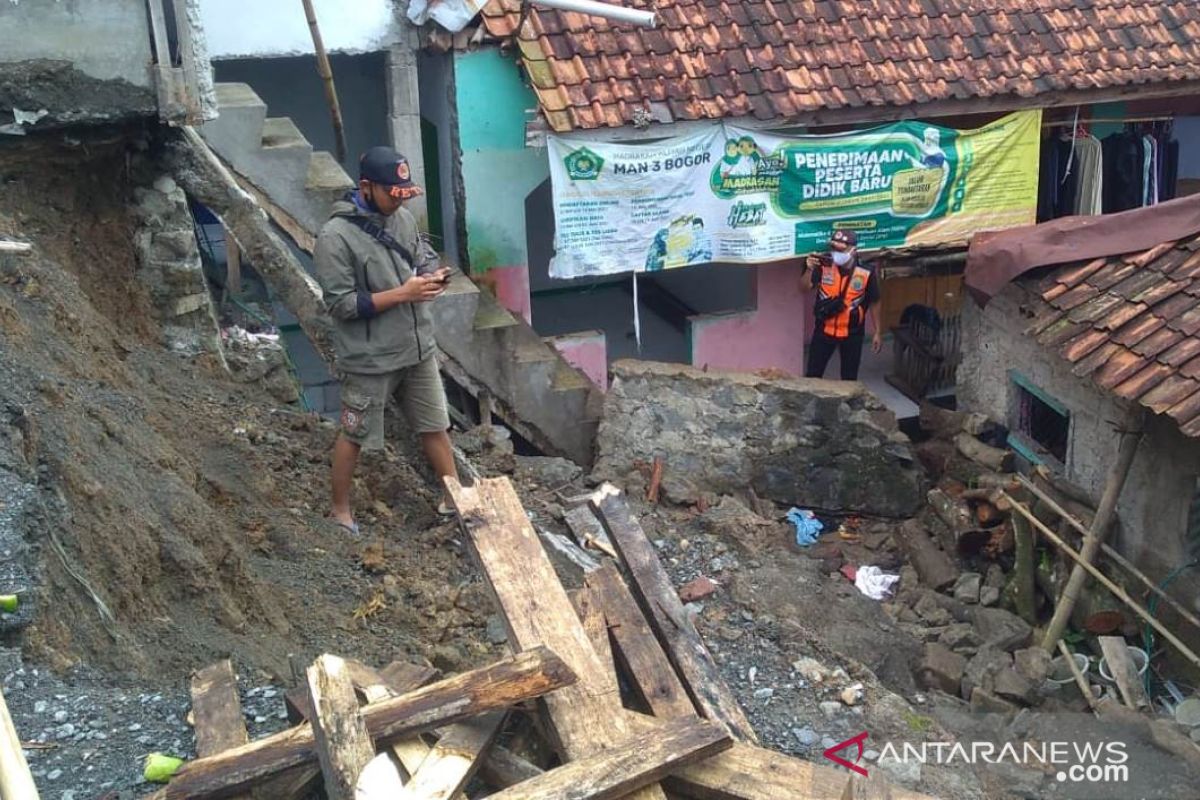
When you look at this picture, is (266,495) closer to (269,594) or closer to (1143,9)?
(269,594)

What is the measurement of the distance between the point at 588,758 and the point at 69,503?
224 centimetres

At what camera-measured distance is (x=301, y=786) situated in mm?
3334

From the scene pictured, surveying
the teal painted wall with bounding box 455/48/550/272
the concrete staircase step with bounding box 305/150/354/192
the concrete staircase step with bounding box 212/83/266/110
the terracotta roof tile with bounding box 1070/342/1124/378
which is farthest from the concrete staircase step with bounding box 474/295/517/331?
the terracotta roof tile with bounding box 1070/342/1124/378

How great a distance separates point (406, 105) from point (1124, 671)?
7.11 m

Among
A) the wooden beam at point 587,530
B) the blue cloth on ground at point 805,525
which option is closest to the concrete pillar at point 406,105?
the blue cloth on ground at point 805,525

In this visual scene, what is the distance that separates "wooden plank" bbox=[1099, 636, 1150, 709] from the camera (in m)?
7.13

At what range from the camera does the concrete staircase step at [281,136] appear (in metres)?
8.72

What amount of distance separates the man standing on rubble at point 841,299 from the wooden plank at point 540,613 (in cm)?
594

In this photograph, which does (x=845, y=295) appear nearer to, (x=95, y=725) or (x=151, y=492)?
(x=151, y=492)

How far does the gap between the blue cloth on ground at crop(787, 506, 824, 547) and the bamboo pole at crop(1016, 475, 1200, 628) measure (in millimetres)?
1494

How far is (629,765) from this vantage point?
3.26 meters

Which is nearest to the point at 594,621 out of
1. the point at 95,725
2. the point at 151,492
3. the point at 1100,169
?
the point at 95,725

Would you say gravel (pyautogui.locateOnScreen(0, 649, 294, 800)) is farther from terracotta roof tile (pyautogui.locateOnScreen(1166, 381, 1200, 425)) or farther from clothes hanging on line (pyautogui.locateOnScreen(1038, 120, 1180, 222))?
clothes hanging on line (pyautogui.locateOnScreen(1038, 120, 1180, 222))

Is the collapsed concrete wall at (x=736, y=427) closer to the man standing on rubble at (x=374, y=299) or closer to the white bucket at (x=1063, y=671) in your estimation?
the white bucket at (x=1063, y=671)
